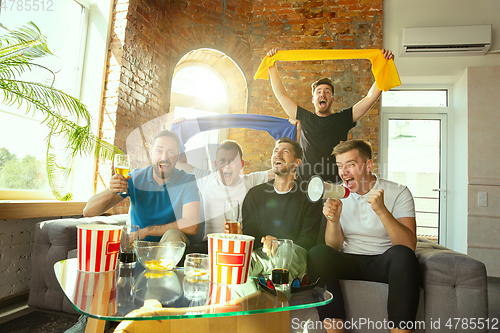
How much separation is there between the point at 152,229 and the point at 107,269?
2.43 ft

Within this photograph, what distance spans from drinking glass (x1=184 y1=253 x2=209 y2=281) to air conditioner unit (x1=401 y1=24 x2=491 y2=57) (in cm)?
339

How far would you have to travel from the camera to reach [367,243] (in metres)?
1.60

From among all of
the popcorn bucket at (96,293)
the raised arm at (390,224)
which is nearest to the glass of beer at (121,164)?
the popcorn bucket at (96,293)

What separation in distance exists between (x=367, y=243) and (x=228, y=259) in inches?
37.5

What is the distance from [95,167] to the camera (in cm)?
264

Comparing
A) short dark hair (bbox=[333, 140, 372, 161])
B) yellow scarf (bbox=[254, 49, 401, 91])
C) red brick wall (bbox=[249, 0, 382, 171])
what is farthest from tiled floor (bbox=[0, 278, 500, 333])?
red brick wall (bbox=[249, 0, 382, 171])

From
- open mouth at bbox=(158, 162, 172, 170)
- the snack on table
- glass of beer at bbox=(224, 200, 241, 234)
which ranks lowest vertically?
the snack on table

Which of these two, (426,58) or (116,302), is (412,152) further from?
(116,302)

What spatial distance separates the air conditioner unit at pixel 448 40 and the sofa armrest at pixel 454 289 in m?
2.78

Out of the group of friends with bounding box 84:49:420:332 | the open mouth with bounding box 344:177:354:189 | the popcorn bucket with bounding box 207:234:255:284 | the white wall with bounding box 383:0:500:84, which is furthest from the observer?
the white wall with bounding box 383:0:500:84

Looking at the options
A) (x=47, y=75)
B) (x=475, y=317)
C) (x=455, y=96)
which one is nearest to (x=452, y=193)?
(x=455, y=96)

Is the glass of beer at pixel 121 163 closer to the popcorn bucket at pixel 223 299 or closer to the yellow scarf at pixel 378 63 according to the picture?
the popcorn bucket at pixel 223 299

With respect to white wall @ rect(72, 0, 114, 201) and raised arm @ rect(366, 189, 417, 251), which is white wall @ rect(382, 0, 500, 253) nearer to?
raised arm @ rect(366, 189, 417, 251)

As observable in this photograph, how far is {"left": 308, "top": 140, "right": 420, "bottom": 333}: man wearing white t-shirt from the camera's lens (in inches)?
51.1
